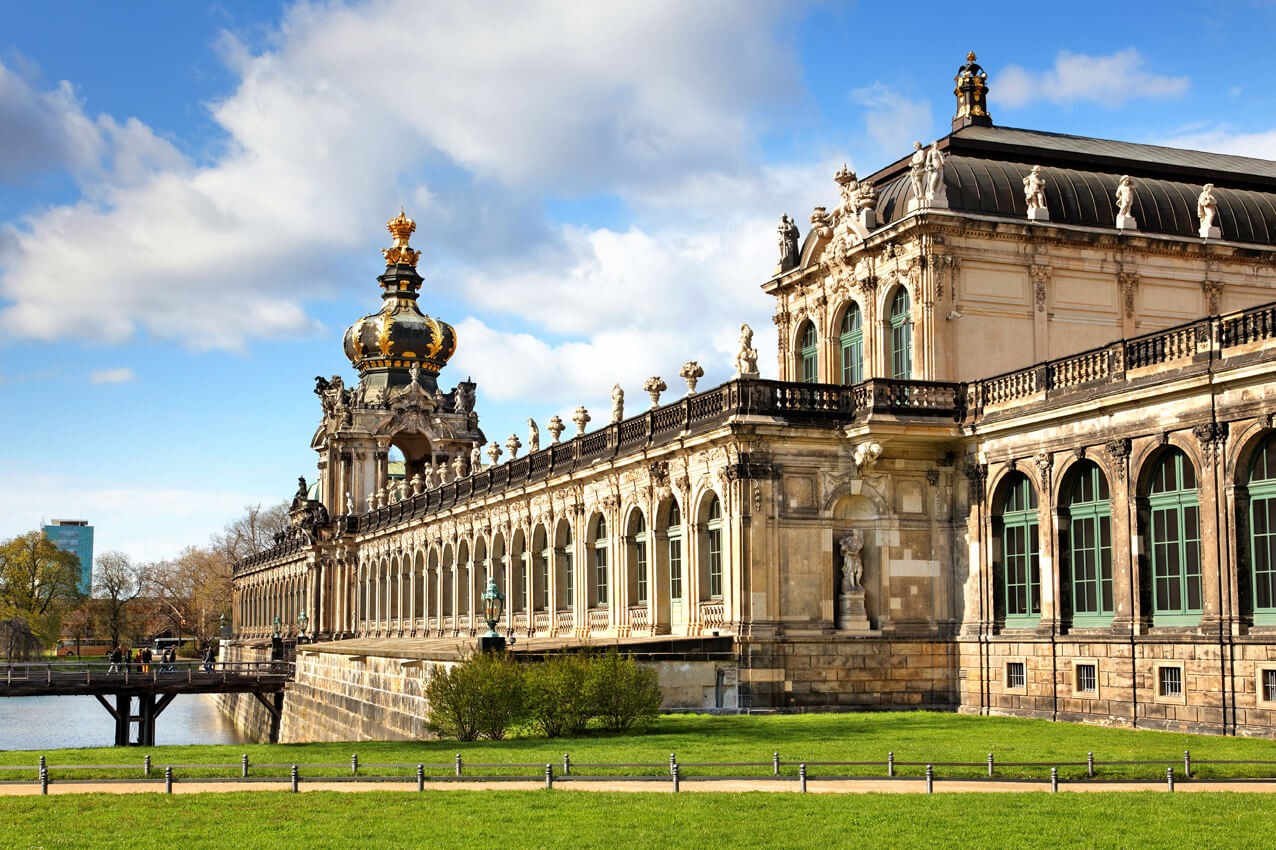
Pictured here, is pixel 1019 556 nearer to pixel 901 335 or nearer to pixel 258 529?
pixel 901 335

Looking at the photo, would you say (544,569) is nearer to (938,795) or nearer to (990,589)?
(990,589)

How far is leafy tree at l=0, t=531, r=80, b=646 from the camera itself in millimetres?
144000

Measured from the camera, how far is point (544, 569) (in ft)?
194

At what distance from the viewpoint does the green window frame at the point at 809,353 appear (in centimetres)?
5016

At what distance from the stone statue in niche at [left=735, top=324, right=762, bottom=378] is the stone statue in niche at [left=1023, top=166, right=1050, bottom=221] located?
9.14 m

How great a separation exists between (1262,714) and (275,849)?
19.8m

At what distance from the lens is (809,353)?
50.6 metres

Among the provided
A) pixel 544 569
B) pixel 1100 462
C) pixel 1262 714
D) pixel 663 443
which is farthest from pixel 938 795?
pixel 544 569

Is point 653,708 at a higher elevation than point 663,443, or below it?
below

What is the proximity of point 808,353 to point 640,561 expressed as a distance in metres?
8.56

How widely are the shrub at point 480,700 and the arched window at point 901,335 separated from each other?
55.0 feet

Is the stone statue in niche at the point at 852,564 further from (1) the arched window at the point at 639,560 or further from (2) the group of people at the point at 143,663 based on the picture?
(2) the group of people at the point at 143,663

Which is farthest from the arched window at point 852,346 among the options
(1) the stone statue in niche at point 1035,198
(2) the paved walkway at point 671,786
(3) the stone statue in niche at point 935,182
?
(2) the paved walkway at point 671,786

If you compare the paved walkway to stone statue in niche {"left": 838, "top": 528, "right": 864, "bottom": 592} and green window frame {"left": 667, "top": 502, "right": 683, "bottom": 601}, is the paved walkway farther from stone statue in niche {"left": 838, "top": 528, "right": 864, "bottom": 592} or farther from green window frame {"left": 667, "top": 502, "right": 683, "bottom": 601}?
green window frame {"left": 667, "top": 502, "right": 683, "bottom": 601}
